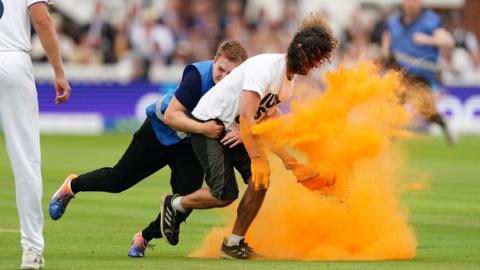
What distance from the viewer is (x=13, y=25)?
895 centimetres

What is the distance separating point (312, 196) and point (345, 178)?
1.83 feet

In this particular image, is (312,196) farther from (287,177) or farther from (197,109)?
(197,109)

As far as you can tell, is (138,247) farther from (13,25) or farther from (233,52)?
(13,25)

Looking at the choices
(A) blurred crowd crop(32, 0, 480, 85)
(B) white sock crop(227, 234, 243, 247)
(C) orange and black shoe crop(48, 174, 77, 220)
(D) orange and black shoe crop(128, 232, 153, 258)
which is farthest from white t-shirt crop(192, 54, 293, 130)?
(A) blurred crowd crop(32, 0, 480, 85)

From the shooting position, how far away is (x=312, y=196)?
35.2 feet

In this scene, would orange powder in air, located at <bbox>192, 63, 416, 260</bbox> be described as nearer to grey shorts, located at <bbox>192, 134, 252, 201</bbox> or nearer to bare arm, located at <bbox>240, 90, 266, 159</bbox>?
bare arm, located at <bbox>240, 90, 266, 159</bbox>

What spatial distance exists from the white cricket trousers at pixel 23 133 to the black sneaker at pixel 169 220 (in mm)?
1528

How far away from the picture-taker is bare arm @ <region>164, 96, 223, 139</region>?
1005cm

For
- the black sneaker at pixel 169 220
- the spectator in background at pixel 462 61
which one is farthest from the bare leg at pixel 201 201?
the spectator in background at pixel 462 61

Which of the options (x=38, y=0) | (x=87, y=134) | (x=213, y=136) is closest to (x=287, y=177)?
(x=213, y=136)

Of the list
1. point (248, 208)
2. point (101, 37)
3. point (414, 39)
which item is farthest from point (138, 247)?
A: point (101, 37)

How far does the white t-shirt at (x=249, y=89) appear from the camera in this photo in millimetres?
9742

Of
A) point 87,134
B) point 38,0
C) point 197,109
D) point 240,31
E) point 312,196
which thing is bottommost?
point 87,134

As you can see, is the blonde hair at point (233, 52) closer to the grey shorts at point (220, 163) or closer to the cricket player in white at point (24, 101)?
the grey shorts at point (220, 163)
